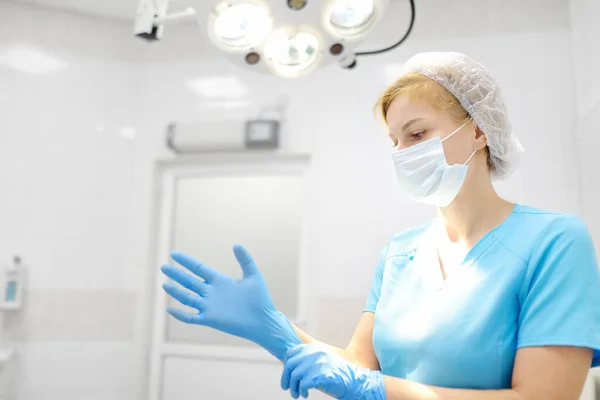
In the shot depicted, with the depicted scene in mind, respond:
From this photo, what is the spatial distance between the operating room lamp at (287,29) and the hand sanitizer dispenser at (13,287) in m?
1.64

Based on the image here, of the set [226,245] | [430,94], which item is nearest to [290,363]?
[430,94]

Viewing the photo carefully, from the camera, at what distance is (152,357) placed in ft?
7.77

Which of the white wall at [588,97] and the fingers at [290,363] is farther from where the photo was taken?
the white wall at [588,97]

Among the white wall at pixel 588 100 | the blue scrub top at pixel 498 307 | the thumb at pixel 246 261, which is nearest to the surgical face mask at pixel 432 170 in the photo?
the blue scrub top at pixel 498 307

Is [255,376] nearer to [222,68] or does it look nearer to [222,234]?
[222,234]

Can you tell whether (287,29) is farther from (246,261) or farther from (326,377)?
(326,377)

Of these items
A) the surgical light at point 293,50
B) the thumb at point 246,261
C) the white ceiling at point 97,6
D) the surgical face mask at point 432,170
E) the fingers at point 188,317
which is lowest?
the fingers at point 188,317

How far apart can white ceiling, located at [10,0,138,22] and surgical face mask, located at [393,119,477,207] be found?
6.48 ft

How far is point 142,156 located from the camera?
246 cm

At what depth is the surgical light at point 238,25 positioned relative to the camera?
3.60 ft

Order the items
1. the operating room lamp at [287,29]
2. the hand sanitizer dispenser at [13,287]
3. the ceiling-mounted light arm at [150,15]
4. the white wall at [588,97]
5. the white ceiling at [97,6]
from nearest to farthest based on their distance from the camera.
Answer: the operating room lamp at [287,29] < the ceiling-mounted light arm at [150,15] < the white wall at [588,97] < the hand sanitizer dispenser at [13,287] < the white ceiling at [97,6]

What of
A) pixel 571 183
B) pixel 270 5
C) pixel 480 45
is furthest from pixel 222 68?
pixel 571 183

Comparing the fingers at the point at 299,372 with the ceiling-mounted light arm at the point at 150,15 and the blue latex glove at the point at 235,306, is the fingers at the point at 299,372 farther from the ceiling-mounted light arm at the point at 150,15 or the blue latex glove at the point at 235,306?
the ceiling-mounted light arm at the point at 150,15

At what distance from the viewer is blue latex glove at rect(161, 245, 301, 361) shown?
829 millimetres
